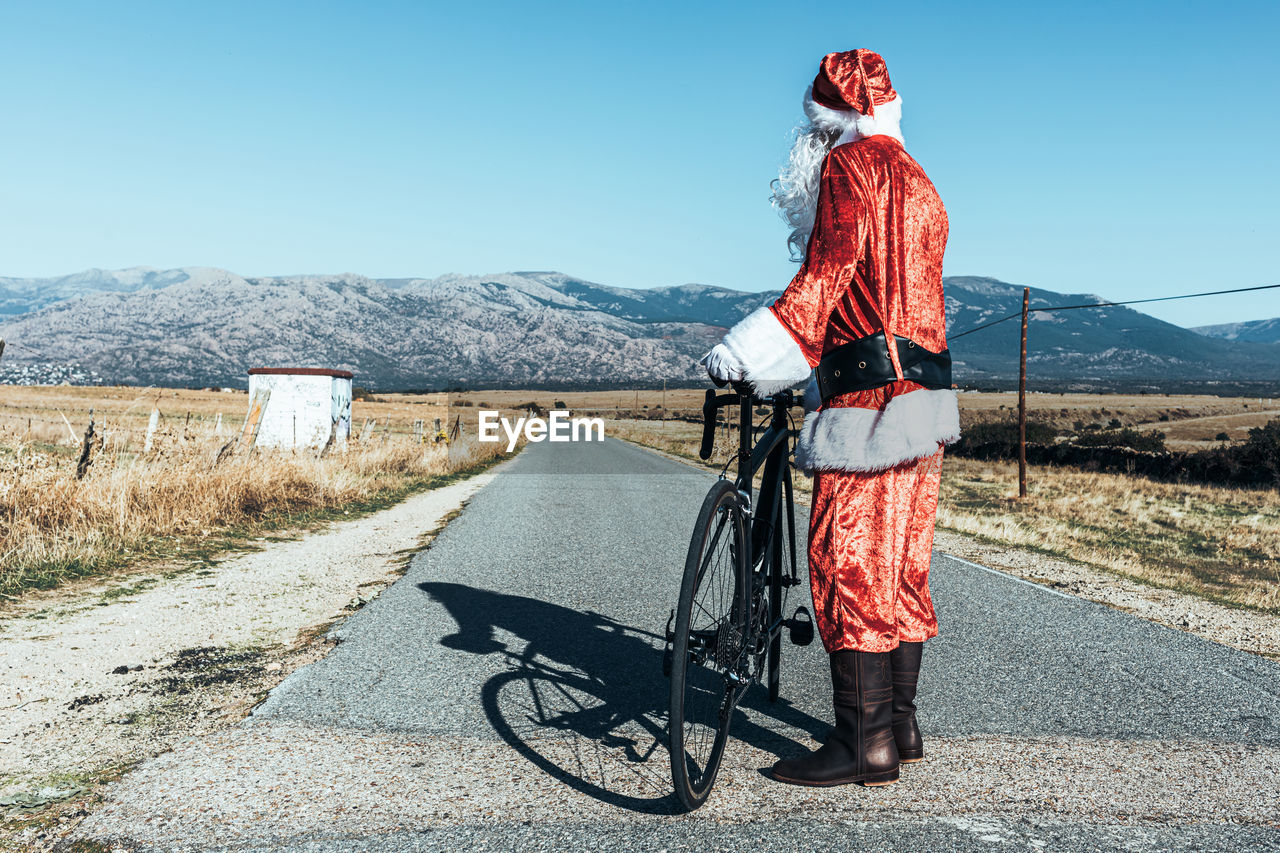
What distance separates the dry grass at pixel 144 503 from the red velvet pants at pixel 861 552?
569 cm

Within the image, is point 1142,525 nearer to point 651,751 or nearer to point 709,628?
point 651,751

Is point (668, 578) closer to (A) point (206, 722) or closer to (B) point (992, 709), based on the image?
(B) point (992, 709)

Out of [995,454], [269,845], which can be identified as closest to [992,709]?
[269,845]

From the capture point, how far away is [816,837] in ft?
8.85

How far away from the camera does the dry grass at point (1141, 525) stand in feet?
32.1

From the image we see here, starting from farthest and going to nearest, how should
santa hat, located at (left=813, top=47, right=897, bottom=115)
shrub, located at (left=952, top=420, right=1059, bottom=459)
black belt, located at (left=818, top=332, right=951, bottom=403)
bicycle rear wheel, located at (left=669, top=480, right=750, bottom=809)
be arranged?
shrub, located at (left=952, top=420, right=1059, bottom=459), santa hat, located at (left=813, top=47, right=897, bottom=115), black belt, located at (left=818, top=332, right=951, bottom=403), bicycle rear wheel, located at (left=669, top=480, right=750, bottom=809)

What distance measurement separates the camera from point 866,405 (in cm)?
304

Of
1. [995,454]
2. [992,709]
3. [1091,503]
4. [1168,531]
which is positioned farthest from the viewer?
[995,454]

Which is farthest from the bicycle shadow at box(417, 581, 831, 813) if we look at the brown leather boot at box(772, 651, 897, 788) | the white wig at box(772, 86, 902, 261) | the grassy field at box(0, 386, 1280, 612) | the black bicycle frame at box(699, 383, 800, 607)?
the grassy field at box(0, 386, 1280, 612)

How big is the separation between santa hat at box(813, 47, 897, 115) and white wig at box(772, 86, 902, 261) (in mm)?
28

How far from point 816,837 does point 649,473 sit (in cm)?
1823

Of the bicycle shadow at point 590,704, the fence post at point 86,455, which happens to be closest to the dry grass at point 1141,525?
the bicycle shadow at point 590,704

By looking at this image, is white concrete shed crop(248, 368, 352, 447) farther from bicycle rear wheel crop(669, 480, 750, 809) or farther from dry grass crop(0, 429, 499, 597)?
bicycle rear wheel crop(669, 480, 750, 809)

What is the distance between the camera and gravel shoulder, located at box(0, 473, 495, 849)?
3.10 metres
